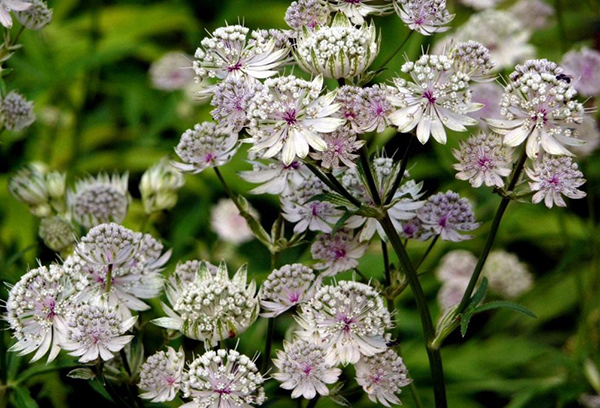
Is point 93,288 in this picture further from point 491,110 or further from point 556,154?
point 491,110

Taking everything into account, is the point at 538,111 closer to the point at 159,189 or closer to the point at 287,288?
the point at 287,288

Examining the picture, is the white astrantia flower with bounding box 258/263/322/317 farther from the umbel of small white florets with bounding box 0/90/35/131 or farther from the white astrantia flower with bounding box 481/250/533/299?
the white astrantia flower with bounding box 481/250/533/299

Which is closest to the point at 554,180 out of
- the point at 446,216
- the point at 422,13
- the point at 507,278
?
the point at 446,216

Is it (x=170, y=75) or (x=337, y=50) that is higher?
(x=337, y=50)

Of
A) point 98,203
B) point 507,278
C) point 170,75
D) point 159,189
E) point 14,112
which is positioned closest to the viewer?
point 14,112

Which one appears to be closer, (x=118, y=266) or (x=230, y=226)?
(x=118, y=266)
